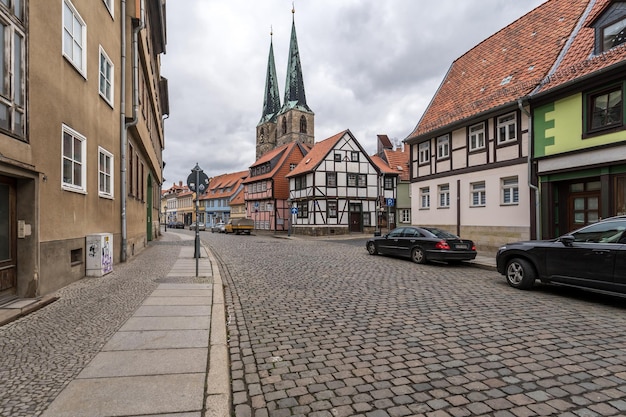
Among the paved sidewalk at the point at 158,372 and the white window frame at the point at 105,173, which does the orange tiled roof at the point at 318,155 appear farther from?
the paved sidewalk at the point at 158,372

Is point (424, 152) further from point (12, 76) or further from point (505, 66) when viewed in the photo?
point (12, 76)

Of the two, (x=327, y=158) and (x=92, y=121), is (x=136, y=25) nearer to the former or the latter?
(x=92, y=121)

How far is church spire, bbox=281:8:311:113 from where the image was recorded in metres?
66.8

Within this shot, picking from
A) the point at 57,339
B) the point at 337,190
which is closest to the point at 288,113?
the point at 337,190

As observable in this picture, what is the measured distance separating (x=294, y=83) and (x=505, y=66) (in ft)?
183

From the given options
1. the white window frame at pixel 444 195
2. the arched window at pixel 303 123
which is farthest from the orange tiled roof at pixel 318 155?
the arched window at pixel 303 123

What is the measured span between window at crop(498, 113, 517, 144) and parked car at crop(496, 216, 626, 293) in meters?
8.12

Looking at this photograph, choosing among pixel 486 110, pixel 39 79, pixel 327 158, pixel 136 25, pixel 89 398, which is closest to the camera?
pixel 89 398

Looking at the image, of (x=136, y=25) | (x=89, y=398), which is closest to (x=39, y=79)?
(x=89, y=398)

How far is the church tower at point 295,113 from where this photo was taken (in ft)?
212

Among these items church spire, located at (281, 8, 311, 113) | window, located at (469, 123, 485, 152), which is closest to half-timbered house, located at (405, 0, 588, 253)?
window, located at (469, 123, 485, 152)

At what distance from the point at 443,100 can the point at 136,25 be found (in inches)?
587

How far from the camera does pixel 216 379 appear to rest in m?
3.38

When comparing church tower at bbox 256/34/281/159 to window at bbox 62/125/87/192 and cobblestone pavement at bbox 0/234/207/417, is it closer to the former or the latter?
window at bbox 62/125/87/192
